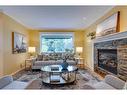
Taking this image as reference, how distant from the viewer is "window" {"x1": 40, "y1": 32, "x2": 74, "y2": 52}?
962 centimetres

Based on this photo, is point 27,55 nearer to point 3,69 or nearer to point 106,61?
point 3,69

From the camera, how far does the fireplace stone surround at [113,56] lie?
11.6 feet

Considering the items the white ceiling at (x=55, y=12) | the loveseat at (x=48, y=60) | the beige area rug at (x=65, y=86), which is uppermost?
the white ceiling at (x=55, y=12)

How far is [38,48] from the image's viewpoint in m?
9.48

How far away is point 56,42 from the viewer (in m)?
9.68

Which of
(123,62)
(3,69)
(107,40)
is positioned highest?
(107,40)

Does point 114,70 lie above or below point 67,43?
below

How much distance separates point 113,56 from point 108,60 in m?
0.53

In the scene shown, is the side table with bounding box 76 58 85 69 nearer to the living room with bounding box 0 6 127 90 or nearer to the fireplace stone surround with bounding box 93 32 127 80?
the living room with bounding box 0 6 127 90

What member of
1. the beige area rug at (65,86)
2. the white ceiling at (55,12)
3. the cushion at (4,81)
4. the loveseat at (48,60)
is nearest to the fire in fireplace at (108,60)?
the beige area rug at (65,86)

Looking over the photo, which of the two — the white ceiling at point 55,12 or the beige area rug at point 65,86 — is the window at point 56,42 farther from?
the beige area rug at point 65,86

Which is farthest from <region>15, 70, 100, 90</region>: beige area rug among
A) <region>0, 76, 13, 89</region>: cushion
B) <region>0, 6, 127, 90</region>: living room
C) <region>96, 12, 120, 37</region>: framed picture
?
<region>96, 12, 120, 37</region>: framed picture
